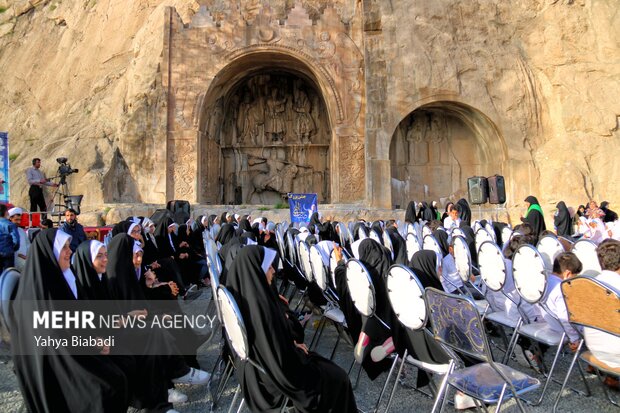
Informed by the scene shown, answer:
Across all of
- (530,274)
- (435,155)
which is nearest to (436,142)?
(435,155)

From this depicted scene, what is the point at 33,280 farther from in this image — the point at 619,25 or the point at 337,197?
the point at 619,25

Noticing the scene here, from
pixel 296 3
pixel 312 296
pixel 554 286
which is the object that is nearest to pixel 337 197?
pixel 296 3

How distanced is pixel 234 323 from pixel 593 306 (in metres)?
2.25

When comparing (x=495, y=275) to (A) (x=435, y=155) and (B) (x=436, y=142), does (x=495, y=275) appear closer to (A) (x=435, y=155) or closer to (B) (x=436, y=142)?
(A) (x=435, y=155)

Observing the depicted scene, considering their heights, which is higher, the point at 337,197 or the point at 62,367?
the point at 337,197

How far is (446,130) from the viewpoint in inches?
761

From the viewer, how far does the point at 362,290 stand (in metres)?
3.45

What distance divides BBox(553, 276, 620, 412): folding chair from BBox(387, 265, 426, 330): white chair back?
38.1 inches

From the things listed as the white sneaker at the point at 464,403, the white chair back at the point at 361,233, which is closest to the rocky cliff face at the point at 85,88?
the white chair back at the point at 361,233

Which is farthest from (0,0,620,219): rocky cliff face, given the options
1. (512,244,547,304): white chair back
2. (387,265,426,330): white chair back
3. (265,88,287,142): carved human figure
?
(387,265,426,330): white chair back

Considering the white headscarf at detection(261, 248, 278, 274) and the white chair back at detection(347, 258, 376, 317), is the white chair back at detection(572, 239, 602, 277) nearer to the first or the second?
the white chair back at detection(347, 258, 376, 317)

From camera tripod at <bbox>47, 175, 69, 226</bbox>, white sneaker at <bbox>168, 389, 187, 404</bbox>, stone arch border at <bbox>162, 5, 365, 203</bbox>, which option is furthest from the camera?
stone arch border at <bbox>162, 5, 365, 203</bbox>

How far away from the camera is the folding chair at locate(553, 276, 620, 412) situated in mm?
2631

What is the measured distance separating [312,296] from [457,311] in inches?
116
